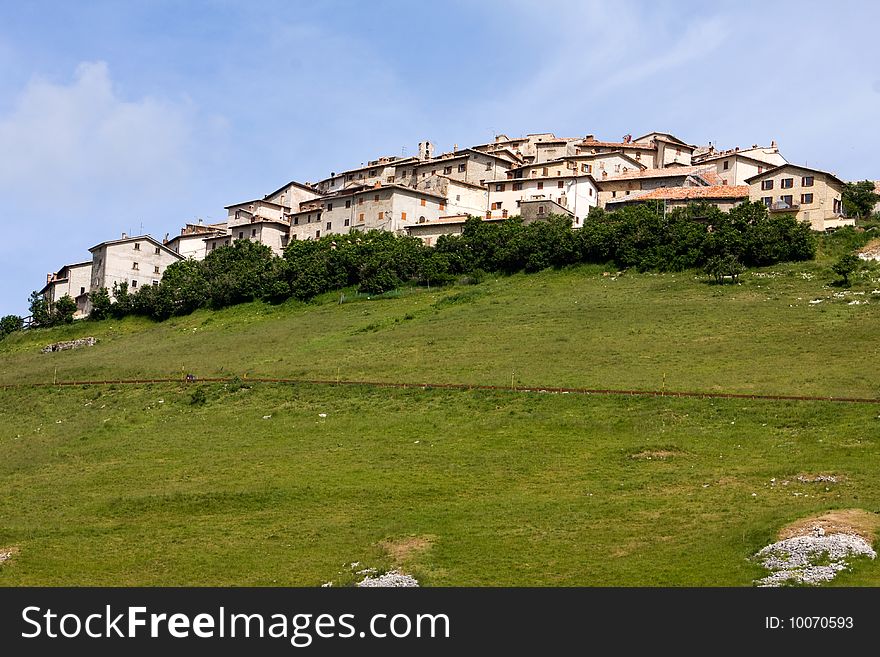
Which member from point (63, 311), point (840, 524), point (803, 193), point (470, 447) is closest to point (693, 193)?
point (803, 193)

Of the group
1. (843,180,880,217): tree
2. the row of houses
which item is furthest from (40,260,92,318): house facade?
(843,180,880,217): tree

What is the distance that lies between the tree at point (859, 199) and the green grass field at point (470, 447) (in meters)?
16.3

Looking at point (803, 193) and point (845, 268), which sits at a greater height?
point (803, 193)

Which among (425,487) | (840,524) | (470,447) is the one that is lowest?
(425,487)

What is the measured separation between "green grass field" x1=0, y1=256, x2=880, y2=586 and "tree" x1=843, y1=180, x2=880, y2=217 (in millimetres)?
16319

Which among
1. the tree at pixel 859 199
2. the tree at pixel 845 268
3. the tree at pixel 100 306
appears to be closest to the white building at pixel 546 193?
the tree at pixel 859 199

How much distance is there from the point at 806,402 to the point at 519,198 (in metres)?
73.2

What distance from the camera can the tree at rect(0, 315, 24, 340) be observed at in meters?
131

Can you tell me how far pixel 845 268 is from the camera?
95.6 meters

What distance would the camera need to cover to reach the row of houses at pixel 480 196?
388 feet

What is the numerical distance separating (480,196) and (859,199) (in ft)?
129

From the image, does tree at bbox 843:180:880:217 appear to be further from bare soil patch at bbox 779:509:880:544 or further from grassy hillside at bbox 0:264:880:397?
bare soil patch at bbox 779:509:880:544

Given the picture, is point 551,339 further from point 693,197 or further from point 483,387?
point 693,197
